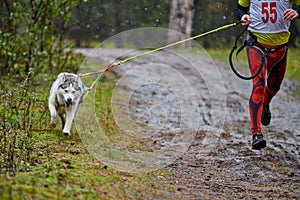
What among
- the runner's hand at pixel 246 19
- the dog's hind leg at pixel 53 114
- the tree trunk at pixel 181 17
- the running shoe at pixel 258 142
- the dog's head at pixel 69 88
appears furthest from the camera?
the tree trunk at pixel 181 17

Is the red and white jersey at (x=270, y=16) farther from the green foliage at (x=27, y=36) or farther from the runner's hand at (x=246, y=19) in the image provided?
the green foliage at (x=27, y=36)

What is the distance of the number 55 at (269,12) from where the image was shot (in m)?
5.27

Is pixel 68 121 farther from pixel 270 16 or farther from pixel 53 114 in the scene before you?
pixel 270 16

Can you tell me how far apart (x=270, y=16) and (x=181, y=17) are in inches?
486

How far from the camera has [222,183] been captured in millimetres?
4922

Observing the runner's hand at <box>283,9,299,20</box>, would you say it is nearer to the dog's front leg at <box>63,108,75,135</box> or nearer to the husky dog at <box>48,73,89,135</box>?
the husky dog at <box>48,73,89,135</box>

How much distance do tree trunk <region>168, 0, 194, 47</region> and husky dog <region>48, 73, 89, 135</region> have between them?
11.3m

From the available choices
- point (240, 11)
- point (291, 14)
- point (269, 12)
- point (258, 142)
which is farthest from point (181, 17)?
point (258, 142)

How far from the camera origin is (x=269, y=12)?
5281mm

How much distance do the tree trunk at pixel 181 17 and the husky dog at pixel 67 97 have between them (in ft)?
37.0

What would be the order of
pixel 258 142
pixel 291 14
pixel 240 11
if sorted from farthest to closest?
1. pixel 240 11
2. pixel 258 142
3. pixel 291 14

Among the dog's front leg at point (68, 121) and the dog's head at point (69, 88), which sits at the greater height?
the dog's head at point (69, 88)

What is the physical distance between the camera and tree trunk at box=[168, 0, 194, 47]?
56.6 feet

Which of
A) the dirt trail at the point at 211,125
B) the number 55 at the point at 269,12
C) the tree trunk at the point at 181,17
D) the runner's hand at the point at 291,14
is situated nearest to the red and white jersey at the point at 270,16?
the number 55 at the point at 269,12
